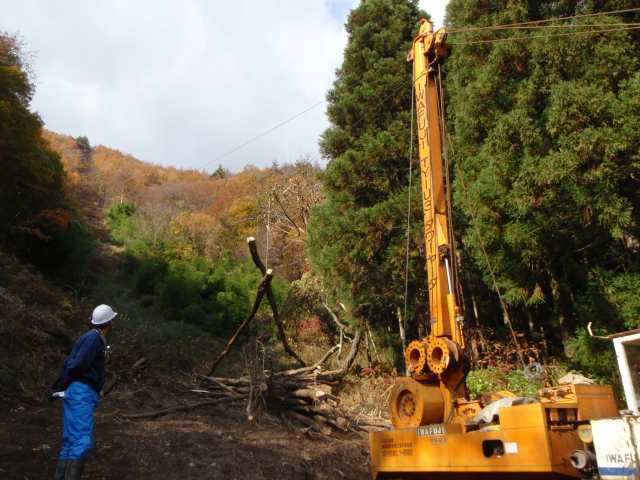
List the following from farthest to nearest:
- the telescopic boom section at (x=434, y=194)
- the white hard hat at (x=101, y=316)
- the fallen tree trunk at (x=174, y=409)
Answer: the fallen tree trunk at (x=174, y=409) < the telescopic boom section at (x=434, y=194) < the white hard hat at (x=101, y=316)

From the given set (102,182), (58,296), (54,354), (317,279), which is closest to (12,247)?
(58,296)

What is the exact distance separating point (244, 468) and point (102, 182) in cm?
5023

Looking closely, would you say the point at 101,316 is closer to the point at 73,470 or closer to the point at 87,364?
the point at 87,364

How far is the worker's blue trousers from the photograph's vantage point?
464 centimetres

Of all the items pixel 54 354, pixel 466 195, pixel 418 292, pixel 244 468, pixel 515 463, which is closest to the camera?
pixel 515 463

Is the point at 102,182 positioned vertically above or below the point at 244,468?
→ above

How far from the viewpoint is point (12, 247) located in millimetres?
19594

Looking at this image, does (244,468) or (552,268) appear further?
(552,268)

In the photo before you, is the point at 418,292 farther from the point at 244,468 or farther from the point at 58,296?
the point at 58,296

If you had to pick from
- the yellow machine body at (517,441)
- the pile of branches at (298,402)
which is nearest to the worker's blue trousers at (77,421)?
the yellow machine body at (517,441)

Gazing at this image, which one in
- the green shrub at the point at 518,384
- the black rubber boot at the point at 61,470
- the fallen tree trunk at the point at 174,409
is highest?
the green shrub at the point at 518,384

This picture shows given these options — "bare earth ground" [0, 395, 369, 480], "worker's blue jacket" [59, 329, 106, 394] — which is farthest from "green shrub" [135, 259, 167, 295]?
"worker's blue jacket" [59, 329, 106, 394]

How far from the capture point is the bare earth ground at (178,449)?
6340 millimetres

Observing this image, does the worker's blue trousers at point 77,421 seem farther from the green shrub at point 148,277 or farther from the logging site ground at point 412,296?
the green shrub at point 148,277
